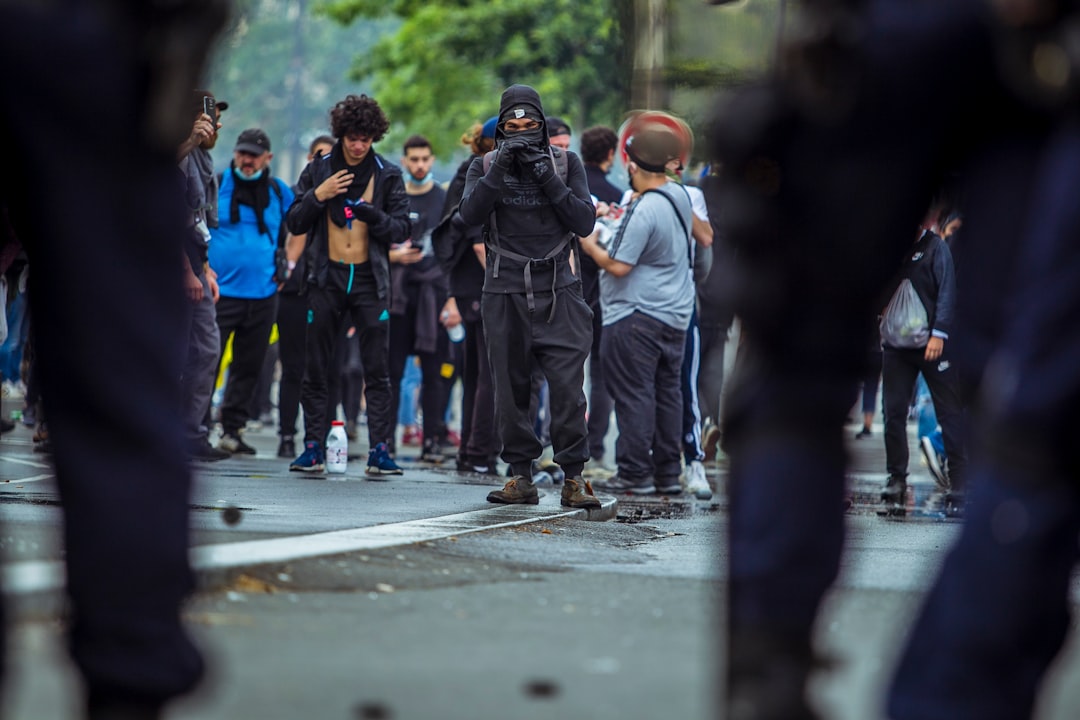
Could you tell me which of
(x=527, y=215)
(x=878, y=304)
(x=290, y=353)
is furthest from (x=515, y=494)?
(x=878, y=304)

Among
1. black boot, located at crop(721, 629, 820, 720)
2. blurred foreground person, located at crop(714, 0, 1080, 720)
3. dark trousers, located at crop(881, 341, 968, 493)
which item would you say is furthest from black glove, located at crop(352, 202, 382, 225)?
black boot, located at crop(721, 629, 820, 720)

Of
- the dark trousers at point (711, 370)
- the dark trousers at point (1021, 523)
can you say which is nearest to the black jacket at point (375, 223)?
the dark trousers at point (711, 370)

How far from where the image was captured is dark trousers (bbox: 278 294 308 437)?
13.2m

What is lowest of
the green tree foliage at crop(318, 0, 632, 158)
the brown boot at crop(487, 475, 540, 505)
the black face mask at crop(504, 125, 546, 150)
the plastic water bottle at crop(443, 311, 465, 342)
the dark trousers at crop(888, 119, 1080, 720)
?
the brown boot at crop(487, 475, 540, 505)

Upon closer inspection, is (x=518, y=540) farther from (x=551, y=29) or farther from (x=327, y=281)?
(x=551, y=29)

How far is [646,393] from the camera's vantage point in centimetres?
1139

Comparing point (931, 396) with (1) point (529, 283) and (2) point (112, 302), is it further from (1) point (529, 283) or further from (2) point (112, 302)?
(2) point (112, 302)

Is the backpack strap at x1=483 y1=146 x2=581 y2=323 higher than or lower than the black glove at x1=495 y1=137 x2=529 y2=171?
lower

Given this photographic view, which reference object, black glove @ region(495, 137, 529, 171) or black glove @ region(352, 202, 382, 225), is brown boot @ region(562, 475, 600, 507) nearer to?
black glove @ region(495, 137, 529, 171)

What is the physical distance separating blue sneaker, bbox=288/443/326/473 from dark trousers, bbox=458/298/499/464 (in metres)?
1.16

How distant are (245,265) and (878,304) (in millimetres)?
10186

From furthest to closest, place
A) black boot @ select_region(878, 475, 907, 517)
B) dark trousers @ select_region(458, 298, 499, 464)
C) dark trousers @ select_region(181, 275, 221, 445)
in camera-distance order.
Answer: dark trousers @ select_region(458, 298, 499, 464), dark trousers @ select_region(181, 275, 221, 445), black boot @ select_region(878, 475, 907, 517)

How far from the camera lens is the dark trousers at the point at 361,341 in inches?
469

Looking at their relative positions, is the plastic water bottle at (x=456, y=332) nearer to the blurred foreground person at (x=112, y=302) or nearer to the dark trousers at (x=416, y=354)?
the dark trousers at (x=416, y=354)
